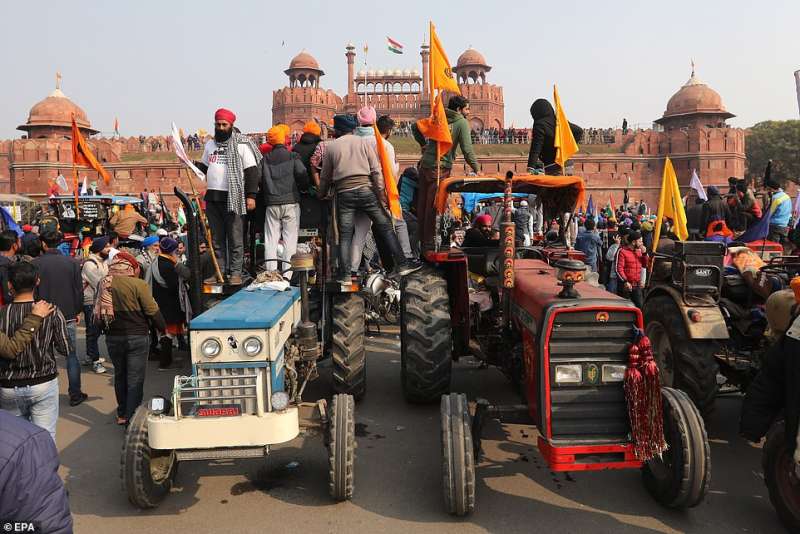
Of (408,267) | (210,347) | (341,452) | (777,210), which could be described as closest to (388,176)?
(408,267)

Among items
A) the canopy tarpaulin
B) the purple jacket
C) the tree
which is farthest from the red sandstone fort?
the purple jacket

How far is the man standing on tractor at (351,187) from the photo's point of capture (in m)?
5.79

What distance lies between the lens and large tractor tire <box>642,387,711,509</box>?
3.57 m

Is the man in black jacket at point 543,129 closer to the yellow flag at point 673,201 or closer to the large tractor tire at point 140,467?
the yellow flag at point 673,201

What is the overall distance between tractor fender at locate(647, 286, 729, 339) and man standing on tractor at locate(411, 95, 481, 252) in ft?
7.10

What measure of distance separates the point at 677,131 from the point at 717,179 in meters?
5.22

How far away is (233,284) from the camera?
5.62 metres

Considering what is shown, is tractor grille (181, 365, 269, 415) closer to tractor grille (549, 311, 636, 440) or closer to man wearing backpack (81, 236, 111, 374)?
tractor grille (549, 311, 636, 440)

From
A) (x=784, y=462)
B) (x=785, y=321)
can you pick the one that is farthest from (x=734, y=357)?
(x=784, y=462)

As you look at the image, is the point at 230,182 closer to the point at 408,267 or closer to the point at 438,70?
the point at 408,267

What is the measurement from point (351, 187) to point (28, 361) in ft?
10.0

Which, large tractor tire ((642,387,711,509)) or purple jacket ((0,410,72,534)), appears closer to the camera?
purple jacket ((0,410,72,534))

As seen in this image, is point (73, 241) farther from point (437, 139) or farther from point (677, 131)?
point (677, 131)

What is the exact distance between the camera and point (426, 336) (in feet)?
17.3
